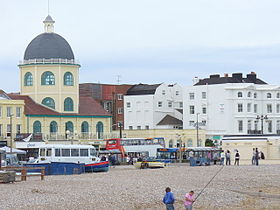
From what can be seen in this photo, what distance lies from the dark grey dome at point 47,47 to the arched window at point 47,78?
1.74 meters

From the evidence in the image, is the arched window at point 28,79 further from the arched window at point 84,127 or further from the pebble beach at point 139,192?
the pebble beach at point 139,192

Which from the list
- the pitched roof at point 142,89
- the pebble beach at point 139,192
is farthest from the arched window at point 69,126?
the pebble beach at point 139,192

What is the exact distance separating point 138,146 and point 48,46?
15599 millimetres

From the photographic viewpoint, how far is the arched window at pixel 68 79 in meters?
85.6

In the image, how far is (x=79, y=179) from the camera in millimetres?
45656

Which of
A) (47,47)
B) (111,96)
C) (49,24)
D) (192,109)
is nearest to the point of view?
(47,47)

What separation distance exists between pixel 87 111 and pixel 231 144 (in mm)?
15876

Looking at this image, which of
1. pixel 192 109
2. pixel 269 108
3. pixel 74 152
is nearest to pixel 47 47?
pixel 192 109

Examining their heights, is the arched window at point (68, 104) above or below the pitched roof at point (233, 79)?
below

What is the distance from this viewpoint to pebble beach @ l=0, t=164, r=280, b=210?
108 feet

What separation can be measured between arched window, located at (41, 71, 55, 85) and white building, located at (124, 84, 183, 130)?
20623mm

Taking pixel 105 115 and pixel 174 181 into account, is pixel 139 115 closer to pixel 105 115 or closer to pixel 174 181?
pixel 105 115

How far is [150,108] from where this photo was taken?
103 meters

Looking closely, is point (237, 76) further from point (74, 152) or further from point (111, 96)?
point (74, 152)
